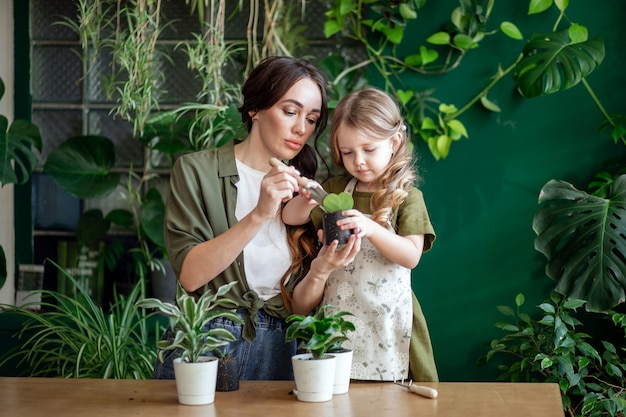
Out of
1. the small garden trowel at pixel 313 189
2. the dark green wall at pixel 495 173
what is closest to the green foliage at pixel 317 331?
the small garden trowel at pixel 313 189

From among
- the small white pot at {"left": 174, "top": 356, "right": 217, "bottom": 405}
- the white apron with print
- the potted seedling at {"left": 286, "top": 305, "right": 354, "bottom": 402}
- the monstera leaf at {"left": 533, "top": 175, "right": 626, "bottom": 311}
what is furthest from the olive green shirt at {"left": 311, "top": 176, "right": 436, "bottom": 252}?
the monstera leaf at {"left": 533, "top": 175, "right": 626, "bottom": 311}

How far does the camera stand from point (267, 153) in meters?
2.45

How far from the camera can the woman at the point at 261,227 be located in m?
2.30

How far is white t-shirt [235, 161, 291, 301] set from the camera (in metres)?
2.35

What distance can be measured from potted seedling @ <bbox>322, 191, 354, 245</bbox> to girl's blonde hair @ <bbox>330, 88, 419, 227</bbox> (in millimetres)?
237

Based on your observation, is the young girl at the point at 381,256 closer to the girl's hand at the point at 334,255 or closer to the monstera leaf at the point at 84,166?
the girl's hand at the point at 334,255

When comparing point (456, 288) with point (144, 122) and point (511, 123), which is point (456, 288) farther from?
point (144, 122)

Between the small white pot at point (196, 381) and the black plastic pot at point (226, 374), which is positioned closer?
the small white pot at point (196, 381)

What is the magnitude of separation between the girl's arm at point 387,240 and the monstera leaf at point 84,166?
2068 mm

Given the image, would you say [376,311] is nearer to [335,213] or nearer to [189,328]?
[335,213]

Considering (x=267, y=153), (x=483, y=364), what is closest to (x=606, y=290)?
(x=483, y=364)

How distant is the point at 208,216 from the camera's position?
2.35m

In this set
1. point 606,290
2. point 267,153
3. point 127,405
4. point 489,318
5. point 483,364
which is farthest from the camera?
point 489,318

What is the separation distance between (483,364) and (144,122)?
1.91 metres
